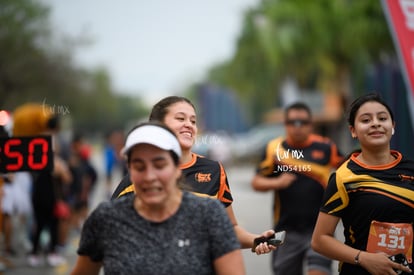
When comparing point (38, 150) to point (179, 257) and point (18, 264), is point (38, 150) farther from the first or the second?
point (18, 264)

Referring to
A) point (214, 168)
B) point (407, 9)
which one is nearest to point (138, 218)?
point (214, 168)

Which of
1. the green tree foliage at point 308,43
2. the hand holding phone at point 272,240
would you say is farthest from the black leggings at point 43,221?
the green tree foliage at point 308,43

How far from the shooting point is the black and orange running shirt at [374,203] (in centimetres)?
396

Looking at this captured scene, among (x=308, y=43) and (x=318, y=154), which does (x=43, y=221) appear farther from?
(x=308, y=43)

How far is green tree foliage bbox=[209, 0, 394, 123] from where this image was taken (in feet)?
73.6

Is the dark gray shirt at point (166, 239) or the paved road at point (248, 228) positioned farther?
the paved road at point (248, 228)

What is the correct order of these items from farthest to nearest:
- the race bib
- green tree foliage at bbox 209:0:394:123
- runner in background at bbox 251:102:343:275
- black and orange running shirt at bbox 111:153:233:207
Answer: green tree foliage at bbox 209:0:394:123, runner in background at bbox 251:102:343:275, black and orange running shirt at bbox 111:153:233:207, the race bib

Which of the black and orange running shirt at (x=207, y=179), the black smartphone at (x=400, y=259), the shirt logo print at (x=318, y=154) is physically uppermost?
the shirt logo print at (x=318, y=154)

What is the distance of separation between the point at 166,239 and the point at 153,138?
1.44 ft

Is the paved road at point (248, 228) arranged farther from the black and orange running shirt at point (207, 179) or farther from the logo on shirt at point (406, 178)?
the logo on shirt at point (406, 178)

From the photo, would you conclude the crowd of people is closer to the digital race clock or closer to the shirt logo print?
the shirt logo print

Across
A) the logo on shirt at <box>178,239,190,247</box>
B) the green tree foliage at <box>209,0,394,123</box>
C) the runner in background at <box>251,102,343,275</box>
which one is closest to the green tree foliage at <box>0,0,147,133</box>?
the runner in background at <box>251,102,343,275</box>

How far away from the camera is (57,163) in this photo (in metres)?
10.2

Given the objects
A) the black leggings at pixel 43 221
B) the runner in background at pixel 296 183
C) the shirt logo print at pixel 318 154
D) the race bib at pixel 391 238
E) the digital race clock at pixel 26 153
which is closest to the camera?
the race bib at pixel 391 238
